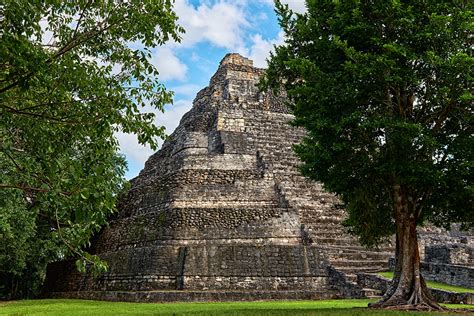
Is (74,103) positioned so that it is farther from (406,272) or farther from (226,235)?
(226,235)

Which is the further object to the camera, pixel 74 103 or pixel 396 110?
pixel 396 110

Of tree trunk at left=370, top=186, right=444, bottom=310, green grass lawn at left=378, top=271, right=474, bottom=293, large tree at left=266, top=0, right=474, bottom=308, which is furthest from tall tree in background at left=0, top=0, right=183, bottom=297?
green grass lawn at left=378, top=271, right=474, bottom=293

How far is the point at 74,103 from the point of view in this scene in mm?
6234

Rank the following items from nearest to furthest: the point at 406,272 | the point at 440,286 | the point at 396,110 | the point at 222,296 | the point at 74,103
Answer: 1. the point at 74,103
2. the point at 406,272
3. the point at 396,110
4. the point at 222,296
5. the point at 440,286

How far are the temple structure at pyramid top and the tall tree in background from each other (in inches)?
306

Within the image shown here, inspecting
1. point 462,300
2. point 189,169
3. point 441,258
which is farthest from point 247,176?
point 462,300

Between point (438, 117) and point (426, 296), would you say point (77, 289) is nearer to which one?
point (426, 296)

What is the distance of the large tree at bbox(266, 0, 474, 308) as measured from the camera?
9508 mm

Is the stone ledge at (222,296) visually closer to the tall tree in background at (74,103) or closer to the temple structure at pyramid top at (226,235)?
the temple structure at pyramid top at (226,235)

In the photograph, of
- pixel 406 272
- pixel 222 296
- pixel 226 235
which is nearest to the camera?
pixel 406 272

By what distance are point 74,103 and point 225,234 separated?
9.61 m

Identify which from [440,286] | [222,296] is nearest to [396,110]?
[440,286]

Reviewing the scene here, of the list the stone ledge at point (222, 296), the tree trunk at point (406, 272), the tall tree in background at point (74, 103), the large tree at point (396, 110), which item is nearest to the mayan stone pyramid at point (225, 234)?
the stone ledge at point (222, 296)

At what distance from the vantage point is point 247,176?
56.6 feet
